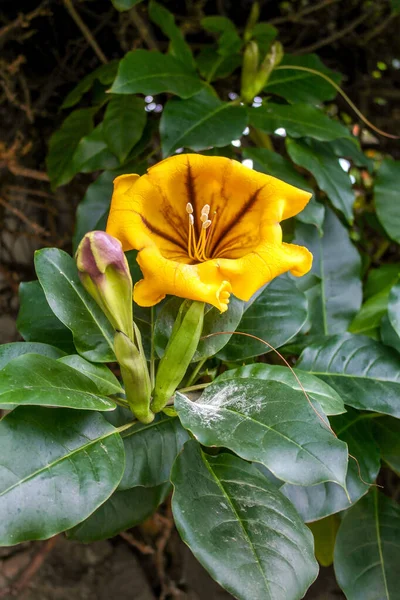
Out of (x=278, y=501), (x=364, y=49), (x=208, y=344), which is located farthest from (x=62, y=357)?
(x=364, y=49)

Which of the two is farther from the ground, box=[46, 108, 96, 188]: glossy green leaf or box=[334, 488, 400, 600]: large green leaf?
box=[46, 108, 96, 188]: glossy green leaf

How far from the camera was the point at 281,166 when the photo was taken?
2.87 feet

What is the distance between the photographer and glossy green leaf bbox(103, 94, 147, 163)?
35.2 inches

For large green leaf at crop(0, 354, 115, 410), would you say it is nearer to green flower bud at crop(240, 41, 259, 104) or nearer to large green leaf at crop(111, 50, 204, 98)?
large green leaf at crop(111, 50, 204, 98)

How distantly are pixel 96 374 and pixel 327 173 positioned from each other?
50 cm

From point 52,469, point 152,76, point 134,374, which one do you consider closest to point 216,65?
point 152,76

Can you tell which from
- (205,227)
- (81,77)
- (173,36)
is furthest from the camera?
(81,77)

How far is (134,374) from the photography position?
560 millimetres

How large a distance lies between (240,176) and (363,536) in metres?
0.54

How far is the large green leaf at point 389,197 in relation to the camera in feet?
3.19

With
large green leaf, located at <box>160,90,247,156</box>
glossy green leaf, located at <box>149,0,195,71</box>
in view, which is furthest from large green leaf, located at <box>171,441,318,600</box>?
glossy green leaf, located at <box>149,0,195,71</box>

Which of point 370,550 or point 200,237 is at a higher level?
point 200,237

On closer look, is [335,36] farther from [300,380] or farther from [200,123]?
[300,380]

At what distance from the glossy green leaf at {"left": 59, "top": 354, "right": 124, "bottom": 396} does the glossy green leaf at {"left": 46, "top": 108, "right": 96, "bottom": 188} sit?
1.57 ft
